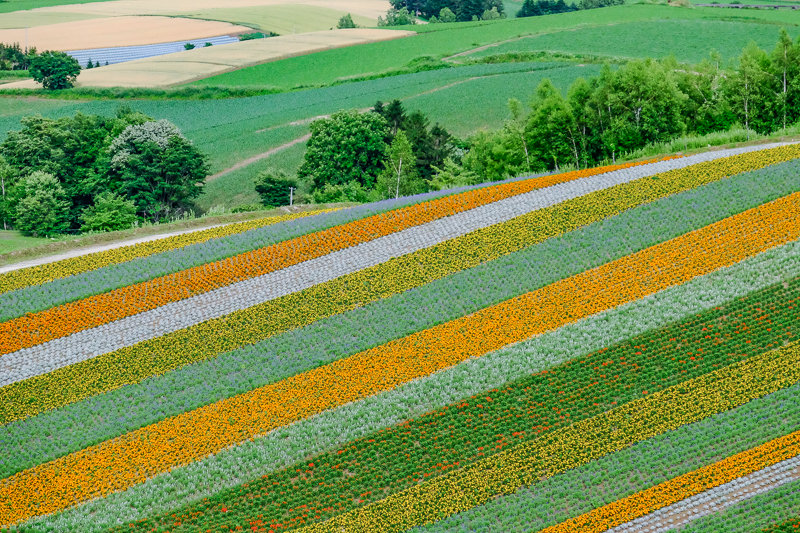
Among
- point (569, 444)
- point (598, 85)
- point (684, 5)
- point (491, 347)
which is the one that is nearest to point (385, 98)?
point (598, 85)

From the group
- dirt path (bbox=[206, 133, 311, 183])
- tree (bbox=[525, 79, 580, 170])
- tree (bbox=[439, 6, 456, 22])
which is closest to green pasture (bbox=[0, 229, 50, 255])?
dirt path (bbox=[206, 133, 311, 183])

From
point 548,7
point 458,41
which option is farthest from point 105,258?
point 548,7

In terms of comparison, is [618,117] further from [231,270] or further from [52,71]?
[52,71]

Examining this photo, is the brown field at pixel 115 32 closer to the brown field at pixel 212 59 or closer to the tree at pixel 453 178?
the brown field at pixel 212 59

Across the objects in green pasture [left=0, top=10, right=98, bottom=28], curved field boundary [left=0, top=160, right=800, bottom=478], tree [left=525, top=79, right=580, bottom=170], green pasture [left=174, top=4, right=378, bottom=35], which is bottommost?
curved field boundary [left=0, top=160, right=800, bottom=478]

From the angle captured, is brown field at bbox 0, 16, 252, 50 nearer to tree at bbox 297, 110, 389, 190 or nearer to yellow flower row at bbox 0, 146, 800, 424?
tree at bbox 297, 110, 389, 190
